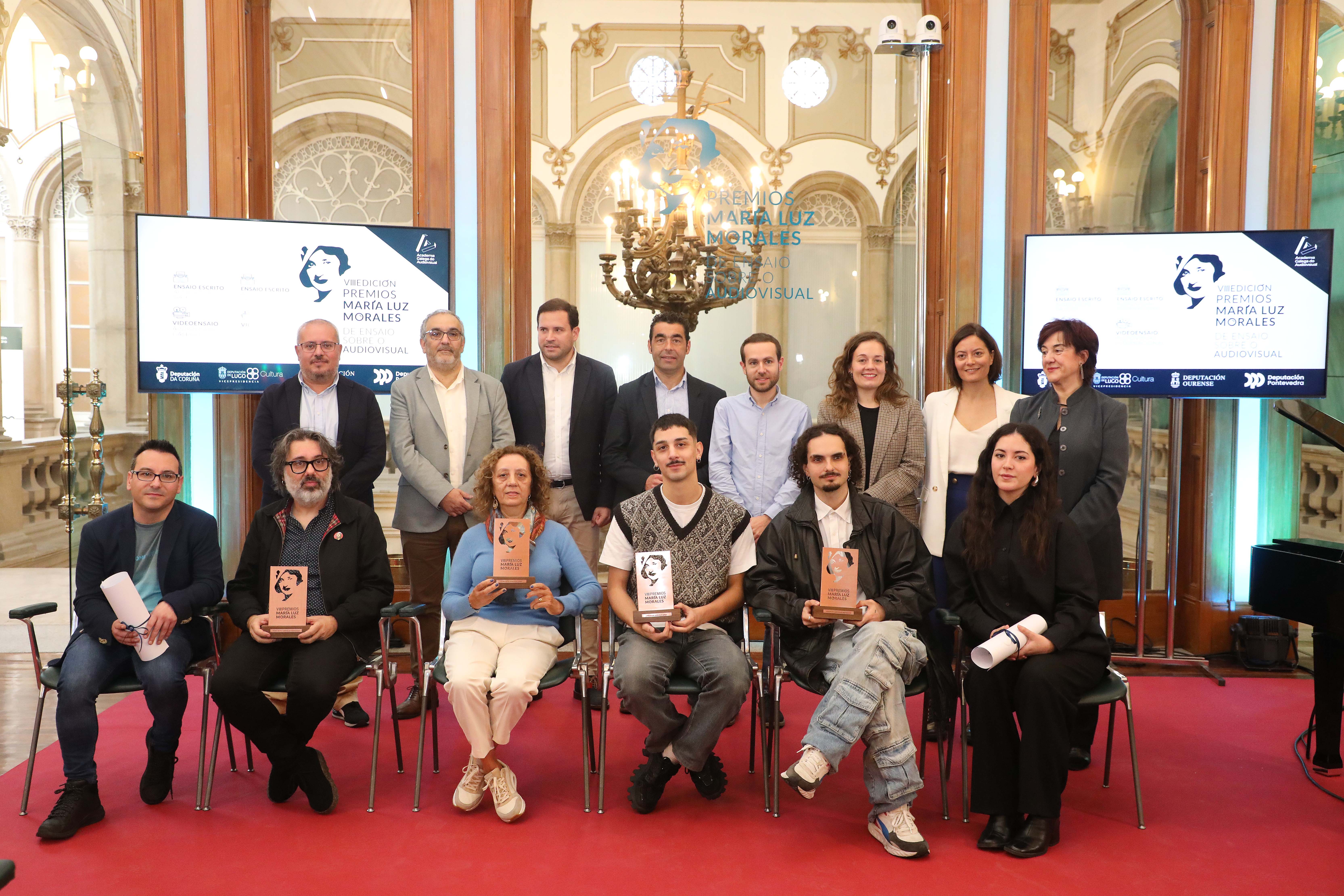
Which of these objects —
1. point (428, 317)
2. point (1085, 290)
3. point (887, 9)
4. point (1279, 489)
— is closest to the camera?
point (428, 317)

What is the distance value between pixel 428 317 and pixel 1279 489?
Answer: 4.60 metres

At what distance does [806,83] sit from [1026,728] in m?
4.45

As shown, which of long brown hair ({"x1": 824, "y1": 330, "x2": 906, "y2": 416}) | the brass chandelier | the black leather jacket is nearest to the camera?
the black leather jacket

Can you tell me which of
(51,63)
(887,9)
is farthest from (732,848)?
(51,63)

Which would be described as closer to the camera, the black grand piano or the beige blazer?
the black grand piano

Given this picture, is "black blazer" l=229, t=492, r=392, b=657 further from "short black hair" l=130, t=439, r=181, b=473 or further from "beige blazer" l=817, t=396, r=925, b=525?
"beige blazer" l=817, t=396, r=925, b=525

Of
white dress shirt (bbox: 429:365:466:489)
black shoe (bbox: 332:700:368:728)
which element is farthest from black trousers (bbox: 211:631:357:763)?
white dress shirt (bbox: 429:365:466:489)

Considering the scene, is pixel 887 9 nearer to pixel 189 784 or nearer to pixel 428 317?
pixel 428 317

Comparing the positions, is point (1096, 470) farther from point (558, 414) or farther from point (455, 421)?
point (455, 421)

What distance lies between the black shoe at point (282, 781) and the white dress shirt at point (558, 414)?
1673 mm

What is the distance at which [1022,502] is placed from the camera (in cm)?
307

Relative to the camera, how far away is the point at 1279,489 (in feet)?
16.9

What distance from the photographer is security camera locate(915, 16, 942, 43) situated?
505 cm

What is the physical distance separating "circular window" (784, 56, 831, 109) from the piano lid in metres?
3.54
